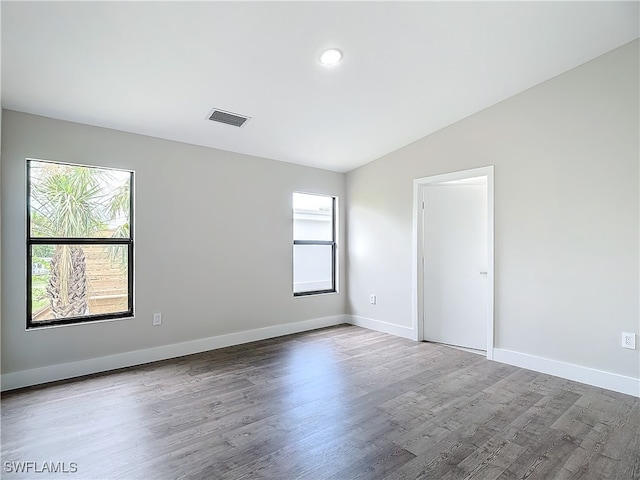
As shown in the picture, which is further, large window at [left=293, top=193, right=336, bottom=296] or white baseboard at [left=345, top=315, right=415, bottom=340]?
large window at [left=293, top=193, right=336, bottom=296]

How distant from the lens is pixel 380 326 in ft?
16.0

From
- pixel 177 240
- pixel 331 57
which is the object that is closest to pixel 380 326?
pixel 177 240

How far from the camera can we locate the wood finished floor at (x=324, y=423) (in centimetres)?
191

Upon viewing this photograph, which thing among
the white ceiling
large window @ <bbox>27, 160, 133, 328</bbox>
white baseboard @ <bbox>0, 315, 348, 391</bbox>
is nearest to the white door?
the white ceiling

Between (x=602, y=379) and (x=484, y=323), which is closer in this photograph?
(x=602, y=379)

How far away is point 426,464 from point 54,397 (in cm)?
285

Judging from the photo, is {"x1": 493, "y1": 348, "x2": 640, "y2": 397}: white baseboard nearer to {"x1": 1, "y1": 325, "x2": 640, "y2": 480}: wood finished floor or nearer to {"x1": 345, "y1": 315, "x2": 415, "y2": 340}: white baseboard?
{"x1": 1, "y1": 325, "x2": 640, "y2": 480}: wood finished floor

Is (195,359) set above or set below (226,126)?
below

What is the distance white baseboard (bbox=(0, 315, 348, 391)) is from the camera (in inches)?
115

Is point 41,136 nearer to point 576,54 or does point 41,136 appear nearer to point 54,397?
point 54,397

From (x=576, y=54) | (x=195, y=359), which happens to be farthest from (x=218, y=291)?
(x=576, y=54)

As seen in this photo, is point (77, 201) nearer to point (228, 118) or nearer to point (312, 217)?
point (228, 118)

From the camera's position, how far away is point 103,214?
133 inches

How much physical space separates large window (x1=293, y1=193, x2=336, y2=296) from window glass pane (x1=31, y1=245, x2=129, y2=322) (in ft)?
7.23
